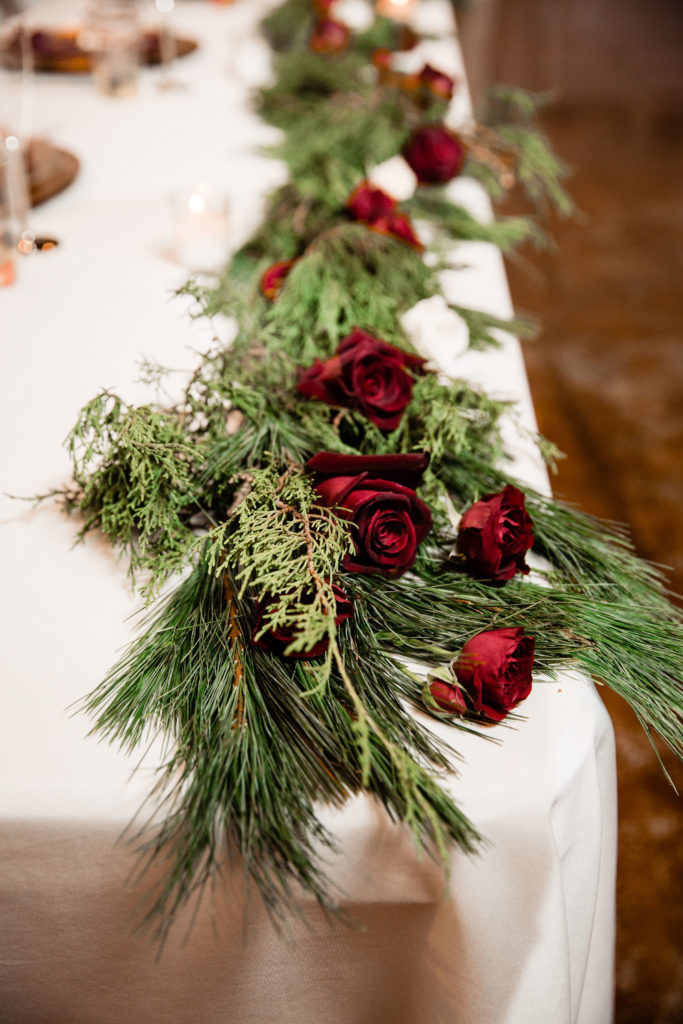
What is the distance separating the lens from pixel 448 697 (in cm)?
50

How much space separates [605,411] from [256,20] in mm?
1383

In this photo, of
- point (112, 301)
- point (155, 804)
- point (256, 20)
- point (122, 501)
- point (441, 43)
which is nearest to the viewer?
point (155, 804)

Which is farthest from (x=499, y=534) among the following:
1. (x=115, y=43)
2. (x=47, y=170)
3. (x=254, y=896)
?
(x=115, y=43)

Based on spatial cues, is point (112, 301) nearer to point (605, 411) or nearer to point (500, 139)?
point (500, 139)

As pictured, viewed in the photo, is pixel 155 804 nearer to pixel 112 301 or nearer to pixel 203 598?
pixel 203 598

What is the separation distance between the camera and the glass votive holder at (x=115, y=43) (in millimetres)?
1542

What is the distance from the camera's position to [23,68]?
66.7 inches

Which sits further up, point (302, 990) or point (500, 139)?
point (500, 139)

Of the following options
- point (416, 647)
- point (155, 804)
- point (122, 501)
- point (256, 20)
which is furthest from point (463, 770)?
point (256, 20)

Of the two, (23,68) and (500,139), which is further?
(23,68)

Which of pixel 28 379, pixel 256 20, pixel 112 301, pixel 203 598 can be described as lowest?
pixel 203 598

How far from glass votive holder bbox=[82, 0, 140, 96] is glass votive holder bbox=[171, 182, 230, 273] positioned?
2.20ft

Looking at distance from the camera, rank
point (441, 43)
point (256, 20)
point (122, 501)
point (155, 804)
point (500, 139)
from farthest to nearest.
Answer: point (256, 20) < point (441, 43) < point (500, 139) < point (122, 501) < point (155, 804)

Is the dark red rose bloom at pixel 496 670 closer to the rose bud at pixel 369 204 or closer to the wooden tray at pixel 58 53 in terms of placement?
the rose bud at pixel 369 204
